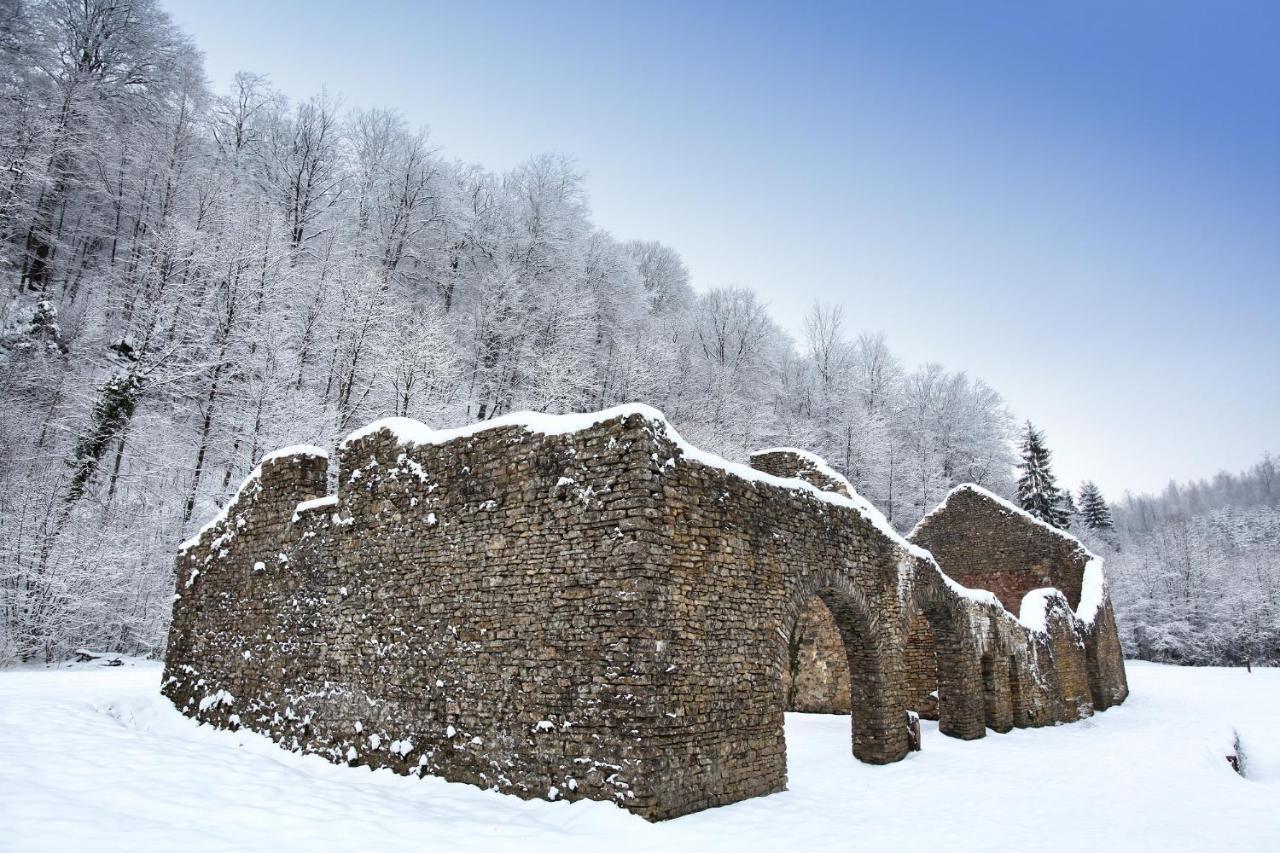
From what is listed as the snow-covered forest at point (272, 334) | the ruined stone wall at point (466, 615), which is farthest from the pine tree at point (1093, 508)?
the ruined stone wall at point (466, 615)

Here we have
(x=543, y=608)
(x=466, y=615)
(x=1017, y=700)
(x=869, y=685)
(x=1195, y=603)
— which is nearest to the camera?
(x=543, y=608)

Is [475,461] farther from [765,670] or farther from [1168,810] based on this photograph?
[1168,810]

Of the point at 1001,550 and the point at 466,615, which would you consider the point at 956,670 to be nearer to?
the point at 466,615

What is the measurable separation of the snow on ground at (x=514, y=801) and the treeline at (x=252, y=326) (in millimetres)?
6172

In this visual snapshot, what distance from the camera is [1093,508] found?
54094 mm

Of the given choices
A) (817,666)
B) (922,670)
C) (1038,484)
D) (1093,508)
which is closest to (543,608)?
(922,670)

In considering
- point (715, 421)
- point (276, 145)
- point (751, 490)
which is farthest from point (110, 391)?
point (715, 421)

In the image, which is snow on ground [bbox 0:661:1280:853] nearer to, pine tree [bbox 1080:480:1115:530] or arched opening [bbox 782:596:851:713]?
arched opening [bbox 782:596:851:713]

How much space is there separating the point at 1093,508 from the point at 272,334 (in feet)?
188

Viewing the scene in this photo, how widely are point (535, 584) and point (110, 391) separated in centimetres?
1540

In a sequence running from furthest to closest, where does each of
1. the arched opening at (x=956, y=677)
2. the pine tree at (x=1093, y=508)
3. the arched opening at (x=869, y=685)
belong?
1. the pine tree at (x=1093, y=508)
2. the arched opening at (x=956, y=677)
3. the arched opening at (x=869, y=685)

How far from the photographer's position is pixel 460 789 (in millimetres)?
7453

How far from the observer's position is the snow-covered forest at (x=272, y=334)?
16922 mm

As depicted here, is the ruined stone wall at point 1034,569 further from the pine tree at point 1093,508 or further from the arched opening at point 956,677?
the pine tree at point 1093,508
